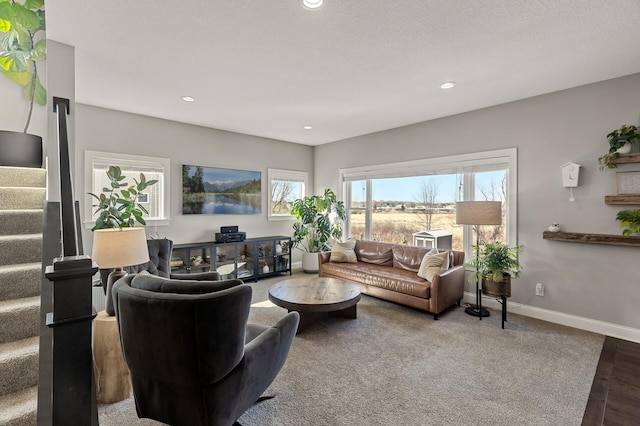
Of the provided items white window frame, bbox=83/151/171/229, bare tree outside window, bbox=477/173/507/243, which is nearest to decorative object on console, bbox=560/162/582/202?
bare tree outside window, bbox=477/173/507/243

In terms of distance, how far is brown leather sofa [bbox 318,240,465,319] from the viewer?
3.61m

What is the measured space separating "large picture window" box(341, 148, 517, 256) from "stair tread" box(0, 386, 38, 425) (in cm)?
446

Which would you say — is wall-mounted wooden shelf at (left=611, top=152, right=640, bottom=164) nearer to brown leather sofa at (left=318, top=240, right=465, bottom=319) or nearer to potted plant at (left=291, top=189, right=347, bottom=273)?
brown leather sofa at (left=318, top=240, right=465, bottom=319)

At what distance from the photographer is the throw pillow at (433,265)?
374 centimetres

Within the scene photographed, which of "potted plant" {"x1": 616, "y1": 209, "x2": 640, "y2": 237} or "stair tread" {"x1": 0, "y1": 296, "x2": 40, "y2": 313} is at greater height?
"potted plant" {"x1": 616, "y1": 209, "x2": 640, "y2": 237}

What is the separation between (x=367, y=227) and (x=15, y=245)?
188 inches

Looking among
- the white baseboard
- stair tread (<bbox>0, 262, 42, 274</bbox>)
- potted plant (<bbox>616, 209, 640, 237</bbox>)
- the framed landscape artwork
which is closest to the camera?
stair tread (<bbox>0, 262, 42, 274</bbox>)

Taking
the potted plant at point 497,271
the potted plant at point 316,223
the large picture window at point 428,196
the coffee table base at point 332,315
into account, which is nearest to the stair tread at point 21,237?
the coffee table base at point 332,315

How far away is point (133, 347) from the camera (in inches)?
61.2

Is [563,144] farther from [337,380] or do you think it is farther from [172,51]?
[172,51]

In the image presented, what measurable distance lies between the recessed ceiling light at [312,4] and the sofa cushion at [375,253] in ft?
11.7

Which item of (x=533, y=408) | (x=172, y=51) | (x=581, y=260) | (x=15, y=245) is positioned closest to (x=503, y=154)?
(x=581, y=260)

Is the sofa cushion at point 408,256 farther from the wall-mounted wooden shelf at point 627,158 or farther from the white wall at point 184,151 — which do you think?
the white wall at point 184,151

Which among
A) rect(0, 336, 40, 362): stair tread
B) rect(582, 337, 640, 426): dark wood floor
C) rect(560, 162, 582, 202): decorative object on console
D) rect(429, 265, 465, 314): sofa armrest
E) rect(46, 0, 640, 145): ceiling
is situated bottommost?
rect(582, 337, 640, 426): dark wood floor
